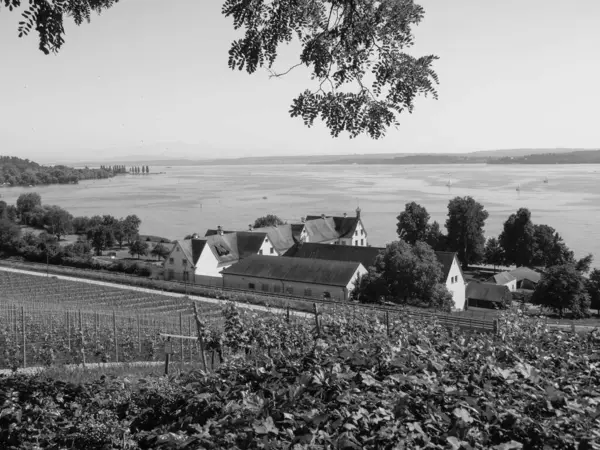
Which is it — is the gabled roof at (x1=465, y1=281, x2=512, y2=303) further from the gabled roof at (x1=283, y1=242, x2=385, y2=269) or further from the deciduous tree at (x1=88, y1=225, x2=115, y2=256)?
the deciduous tree at (x1=88, y1=225, x2=115, y2=256)

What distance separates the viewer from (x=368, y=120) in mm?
5488

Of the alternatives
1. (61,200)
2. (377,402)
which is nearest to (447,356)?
(377,402)

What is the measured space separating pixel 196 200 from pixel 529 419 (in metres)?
112

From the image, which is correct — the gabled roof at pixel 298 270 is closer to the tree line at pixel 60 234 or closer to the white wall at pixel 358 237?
the white wall at pixel 358 237

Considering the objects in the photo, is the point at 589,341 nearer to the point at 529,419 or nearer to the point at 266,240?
the point at 529,419

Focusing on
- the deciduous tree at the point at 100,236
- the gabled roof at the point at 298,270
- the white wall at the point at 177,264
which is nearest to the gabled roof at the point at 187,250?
the white wall at the point at 177,264

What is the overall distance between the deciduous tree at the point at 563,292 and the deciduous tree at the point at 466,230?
58.5ft

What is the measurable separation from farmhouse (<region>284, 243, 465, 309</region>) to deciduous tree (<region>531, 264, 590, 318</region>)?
196 inches

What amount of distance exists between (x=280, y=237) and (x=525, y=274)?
A: 853 inches

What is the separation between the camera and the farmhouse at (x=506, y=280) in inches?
1687

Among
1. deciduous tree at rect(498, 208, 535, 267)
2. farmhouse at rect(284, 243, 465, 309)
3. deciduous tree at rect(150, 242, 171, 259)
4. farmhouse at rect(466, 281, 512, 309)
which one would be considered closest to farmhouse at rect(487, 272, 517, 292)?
farmhouse at rect(466, 281, 512, 309)

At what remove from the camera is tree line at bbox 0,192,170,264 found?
156 ft

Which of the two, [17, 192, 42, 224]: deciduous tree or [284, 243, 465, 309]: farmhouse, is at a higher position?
[17, 192, 42, 224]: deciduous tree

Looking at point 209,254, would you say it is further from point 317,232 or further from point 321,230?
point 321,230
